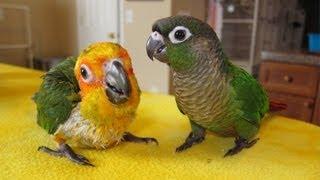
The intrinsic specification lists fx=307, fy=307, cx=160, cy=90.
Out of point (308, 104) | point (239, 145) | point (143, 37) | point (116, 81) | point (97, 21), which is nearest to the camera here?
point (116, 81)

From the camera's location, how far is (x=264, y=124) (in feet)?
2.02

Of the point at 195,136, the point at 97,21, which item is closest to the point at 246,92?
the point at 195,136

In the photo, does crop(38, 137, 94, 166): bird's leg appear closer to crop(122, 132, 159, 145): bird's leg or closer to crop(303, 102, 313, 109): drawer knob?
crop(122, 132, 159, 145): bird's leg

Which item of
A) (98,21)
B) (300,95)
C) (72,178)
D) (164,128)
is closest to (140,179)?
(72,178)

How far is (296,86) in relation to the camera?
1.28 m

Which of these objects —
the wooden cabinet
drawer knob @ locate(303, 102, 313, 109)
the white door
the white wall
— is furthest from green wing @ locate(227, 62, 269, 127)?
the white door

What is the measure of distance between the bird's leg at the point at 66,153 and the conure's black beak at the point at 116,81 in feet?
0.35

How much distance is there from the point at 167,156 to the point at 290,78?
0.98m

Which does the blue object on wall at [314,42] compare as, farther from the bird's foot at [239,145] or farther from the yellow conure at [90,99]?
the yellow conure at [90,99]

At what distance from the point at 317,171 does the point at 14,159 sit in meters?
0.44

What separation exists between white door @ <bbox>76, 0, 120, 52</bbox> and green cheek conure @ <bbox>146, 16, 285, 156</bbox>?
1.77m

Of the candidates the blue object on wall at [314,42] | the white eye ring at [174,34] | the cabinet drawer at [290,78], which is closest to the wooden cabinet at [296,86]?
the cabinet drawer at [290,78]

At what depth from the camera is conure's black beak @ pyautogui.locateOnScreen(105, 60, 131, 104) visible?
0.40 m

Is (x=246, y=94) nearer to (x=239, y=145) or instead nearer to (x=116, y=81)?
(x=239, y=145)
